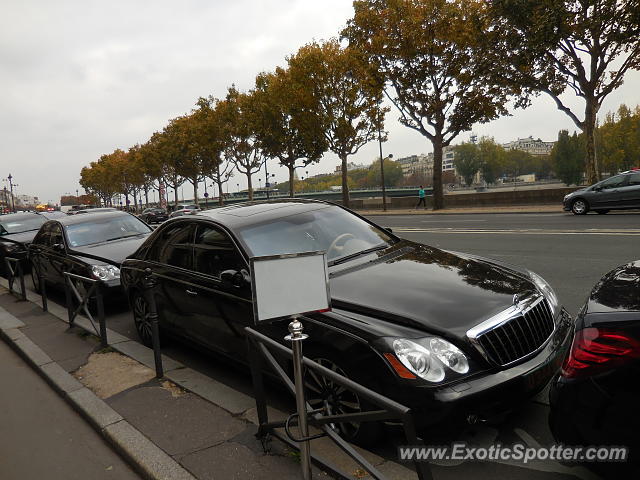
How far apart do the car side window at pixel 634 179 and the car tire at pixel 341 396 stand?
16.8m

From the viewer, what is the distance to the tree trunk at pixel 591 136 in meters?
21.2

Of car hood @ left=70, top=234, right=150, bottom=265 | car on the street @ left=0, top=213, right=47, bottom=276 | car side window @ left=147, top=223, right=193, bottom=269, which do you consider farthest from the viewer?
car on the street @ left=0, top=213, right=47, bottom=276

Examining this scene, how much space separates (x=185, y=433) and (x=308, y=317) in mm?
1191

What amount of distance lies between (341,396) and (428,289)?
36.4 inches

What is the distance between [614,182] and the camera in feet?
53.5

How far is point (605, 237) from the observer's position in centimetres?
1036

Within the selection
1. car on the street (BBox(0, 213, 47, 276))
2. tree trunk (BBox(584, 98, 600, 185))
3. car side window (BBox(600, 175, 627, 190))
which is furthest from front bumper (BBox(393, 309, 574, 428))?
tree trunk (BBox(584, 98, 600, 185))

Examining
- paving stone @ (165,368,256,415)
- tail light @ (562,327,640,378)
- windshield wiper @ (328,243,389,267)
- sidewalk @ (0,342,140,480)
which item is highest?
windshield wiper @ (328,243,389,267)

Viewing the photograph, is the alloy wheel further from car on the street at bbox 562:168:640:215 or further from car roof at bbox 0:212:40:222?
car on the street at bbox 562:168:640:215

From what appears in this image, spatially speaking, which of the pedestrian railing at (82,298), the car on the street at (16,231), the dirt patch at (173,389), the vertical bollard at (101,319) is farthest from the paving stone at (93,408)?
the car on the street at (16,231)

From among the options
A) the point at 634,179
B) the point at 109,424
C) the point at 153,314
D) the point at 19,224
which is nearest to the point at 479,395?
the point at 109,424

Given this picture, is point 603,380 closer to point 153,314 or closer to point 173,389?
point 173,389

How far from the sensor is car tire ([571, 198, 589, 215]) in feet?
56.0

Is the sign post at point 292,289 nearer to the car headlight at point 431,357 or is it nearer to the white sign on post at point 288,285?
the white sign on post at point 288,285
